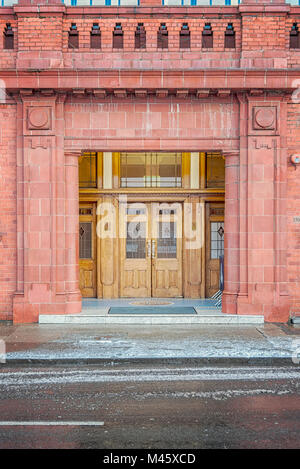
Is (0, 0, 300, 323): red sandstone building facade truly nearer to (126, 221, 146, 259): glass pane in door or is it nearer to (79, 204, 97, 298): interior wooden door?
(79, 204, 97, 298): interior wooden door

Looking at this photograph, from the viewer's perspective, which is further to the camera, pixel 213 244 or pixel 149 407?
pixel 213 244

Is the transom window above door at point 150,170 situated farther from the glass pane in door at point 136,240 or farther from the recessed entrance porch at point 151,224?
the glass pane in door at point 136,240

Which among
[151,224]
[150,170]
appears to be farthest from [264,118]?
[151,224]

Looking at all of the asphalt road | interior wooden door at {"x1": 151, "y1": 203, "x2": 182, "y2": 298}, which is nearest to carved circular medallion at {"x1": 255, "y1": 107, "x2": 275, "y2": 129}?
interior wooden door at {"x1": 151, "y1": 203, "x2": 182, "y2": 298}

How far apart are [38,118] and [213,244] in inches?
239

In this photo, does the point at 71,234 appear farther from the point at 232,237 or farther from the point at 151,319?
the point at 232,237

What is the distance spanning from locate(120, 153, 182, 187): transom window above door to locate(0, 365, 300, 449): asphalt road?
Answer: 7179mm

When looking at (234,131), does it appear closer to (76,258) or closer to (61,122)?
(61,122)

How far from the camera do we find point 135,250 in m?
13.9

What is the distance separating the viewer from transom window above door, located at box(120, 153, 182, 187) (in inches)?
546

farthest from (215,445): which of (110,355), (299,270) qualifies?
(299,270)

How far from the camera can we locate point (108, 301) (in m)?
13.1

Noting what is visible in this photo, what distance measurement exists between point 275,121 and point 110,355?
6373mm
